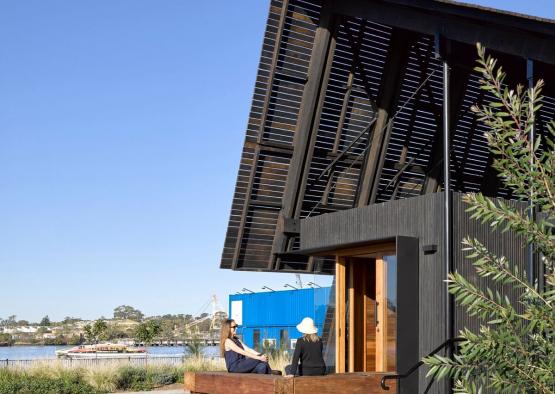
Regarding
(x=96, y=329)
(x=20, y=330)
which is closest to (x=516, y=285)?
(x=96, y=329)

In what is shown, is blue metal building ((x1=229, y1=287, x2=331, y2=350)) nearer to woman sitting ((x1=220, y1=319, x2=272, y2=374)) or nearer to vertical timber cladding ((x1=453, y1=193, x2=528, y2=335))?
woman sitting ((x1=220, y1=319, x2=272, y2=374))

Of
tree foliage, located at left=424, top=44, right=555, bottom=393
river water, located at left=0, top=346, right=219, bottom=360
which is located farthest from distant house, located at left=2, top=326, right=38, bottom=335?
tree foliage, located at left=424, top=44, right=555, bottom=393

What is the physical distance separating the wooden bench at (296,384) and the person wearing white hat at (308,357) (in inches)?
9.1

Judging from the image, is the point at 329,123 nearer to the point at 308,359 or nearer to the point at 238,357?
the point at 238,357

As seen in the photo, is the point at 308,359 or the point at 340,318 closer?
the point at 308,359

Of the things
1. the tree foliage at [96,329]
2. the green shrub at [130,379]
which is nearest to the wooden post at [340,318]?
the green shrub at [130,379]

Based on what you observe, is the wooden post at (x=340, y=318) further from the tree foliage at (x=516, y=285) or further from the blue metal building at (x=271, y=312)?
the blue metal building at (x=271, y=312)

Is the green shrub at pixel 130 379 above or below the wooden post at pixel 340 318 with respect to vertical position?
below

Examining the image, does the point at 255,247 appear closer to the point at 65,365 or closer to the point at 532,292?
the point at 65,365

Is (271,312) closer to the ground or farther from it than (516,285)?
closer to the ground

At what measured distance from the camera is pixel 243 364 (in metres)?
13.3

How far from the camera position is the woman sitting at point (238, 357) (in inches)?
523

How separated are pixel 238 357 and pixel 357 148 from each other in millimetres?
7716

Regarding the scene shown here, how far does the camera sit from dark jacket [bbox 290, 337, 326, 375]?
12.3 metres
